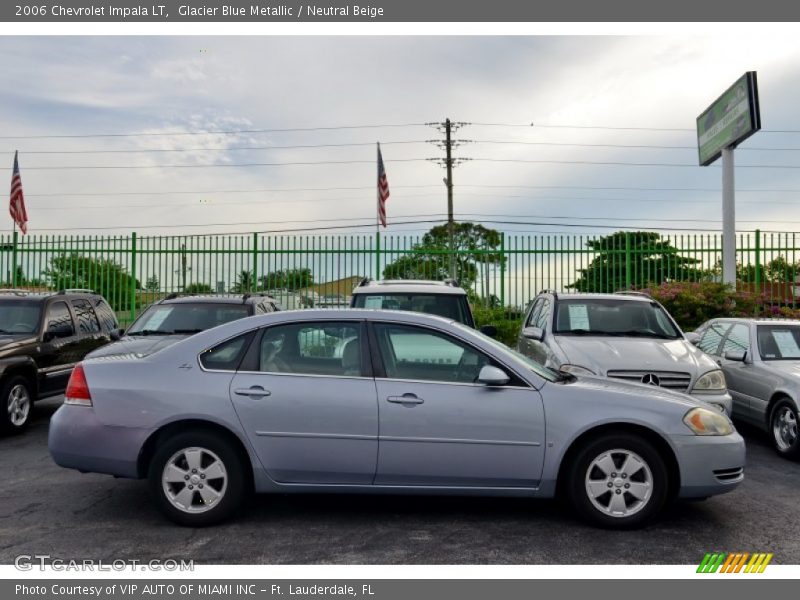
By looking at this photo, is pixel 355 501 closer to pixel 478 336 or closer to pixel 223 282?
pixel 478 336

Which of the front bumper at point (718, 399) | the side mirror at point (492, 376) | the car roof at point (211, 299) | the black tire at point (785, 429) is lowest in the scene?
the black tire at point (785, 429)

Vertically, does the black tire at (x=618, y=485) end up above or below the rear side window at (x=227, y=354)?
below

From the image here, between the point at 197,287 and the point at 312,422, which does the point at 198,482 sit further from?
the point at 197,287

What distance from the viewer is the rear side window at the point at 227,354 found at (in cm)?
497

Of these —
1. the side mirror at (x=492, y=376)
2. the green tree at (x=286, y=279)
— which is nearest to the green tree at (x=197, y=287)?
the green tree at (x=286, y=279)

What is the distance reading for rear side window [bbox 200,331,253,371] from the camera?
196 inches

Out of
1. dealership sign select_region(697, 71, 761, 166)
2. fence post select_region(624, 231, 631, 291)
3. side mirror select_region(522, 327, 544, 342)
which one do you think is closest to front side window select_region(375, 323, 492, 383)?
side mirror select_region(522, 327, 544, 342)

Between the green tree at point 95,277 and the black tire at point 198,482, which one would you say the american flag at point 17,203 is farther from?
the black tire at point 198,482

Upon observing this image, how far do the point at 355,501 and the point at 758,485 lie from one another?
3626 millimetres

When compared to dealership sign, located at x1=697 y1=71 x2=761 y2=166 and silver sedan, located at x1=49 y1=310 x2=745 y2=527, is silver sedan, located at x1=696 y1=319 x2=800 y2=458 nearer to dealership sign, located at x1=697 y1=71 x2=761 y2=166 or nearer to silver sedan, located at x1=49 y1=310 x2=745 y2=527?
silver sedan, located at x1=49 y1=310 x2=745 y2=527

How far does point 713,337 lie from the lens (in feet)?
32.1

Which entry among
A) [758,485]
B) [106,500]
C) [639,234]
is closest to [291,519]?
[106,500]

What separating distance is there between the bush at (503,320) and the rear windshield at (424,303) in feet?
23.4

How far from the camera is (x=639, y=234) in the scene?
17547 millimetres
